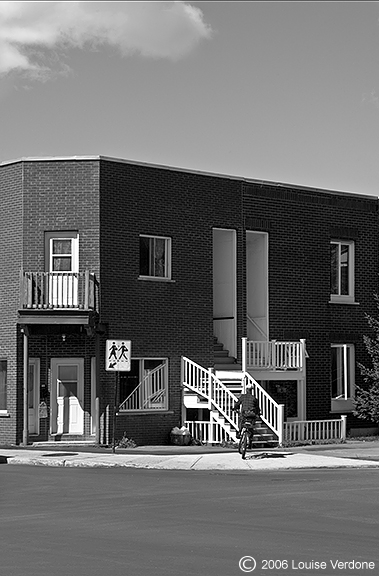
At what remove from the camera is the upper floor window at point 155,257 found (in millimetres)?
30906

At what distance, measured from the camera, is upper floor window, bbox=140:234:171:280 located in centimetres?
3091

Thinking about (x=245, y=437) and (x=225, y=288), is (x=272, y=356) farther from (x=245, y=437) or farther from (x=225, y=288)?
(x=245, y=437)

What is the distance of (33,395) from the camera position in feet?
98.7

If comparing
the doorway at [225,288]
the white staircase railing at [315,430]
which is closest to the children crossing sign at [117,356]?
the white staircase railing at [315,430]

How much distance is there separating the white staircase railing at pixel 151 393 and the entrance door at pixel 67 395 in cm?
146

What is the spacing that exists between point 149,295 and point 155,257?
121 cm

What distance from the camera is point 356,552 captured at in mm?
11430

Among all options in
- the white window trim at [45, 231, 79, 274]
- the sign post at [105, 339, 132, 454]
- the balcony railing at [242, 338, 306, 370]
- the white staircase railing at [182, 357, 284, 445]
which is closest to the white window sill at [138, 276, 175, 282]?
the white window trim at [45, 231, 79, 274]

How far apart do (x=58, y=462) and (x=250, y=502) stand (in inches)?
359

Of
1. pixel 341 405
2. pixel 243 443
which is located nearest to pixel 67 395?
pixel 243 443

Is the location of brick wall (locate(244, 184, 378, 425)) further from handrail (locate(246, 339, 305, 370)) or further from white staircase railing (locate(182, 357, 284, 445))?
white staircase railing (locate(182, 357, 284, 445))

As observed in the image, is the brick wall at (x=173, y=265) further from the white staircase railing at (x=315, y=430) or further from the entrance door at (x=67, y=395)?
the white staircase railing at (x=315, y=430)

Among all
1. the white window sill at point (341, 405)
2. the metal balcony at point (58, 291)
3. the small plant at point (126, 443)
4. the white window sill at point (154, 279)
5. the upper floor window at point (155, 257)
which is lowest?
the small plant at point (126, 443)

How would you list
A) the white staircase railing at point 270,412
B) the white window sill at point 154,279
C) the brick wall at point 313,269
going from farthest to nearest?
the brick wall at point 313,269, the white window sill at point 154,279, the white staircase railing at point 270,412
